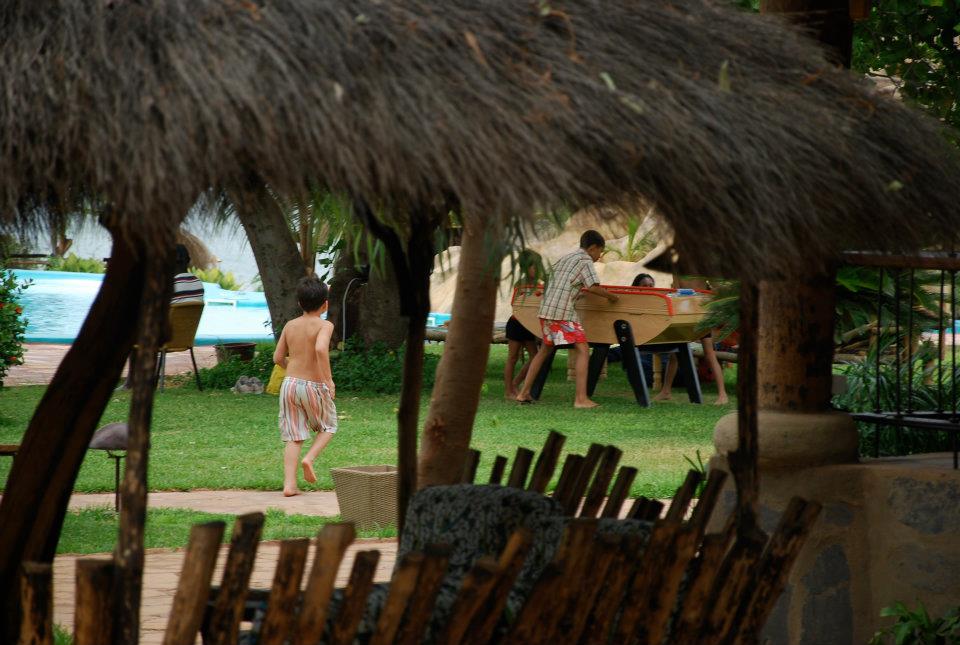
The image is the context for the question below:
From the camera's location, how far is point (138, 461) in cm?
295

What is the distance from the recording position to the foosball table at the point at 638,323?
12922mm

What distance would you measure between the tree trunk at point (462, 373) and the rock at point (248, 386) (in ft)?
29.5

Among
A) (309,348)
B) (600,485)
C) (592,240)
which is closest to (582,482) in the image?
(600,485)

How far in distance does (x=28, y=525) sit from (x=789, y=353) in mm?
2913

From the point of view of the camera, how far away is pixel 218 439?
34.5 feet

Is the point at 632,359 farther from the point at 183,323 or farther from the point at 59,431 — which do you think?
the point at 59,431

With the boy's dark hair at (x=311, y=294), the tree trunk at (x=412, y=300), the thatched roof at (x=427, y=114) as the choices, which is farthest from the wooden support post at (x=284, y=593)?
the boy's dark hair at (x=311, y=294)

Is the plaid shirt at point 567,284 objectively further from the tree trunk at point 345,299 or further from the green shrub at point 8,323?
the green shrub at point 8,323

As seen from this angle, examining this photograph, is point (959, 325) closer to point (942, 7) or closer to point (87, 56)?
point (942, 7)

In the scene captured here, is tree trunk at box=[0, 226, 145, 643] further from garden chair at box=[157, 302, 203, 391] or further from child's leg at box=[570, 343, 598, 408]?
garden chair at box=[157, 302, 203, 391]

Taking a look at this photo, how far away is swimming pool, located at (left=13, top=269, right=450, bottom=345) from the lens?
2467 centimetres

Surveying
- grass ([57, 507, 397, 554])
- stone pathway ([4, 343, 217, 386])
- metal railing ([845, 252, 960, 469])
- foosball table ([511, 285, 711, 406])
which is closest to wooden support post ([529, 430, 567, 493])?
metal railing ([845, 252, 960, 469])

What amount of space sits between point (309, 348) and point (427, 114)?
5.54 m

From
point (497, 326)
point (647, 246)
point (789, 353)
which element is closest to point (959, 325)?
point (647, 246)
